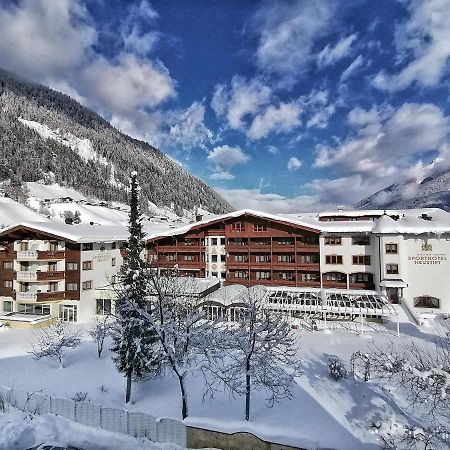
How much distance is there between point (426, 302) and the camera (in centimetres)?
3272

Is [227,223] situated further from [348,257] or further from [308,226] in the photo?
[348,257]

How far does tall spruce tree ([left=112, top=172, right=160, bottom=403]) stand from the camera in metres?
19.4

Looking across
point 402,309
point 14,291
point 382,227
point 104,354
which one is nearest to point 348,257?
point 382,227

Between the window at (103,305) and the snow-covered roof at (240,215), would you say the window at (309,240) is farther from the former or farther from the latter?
the window at (103,305)

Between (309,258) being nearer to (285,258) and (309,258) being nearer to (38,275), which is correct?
(285,258)

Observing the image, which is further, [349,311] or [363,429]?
[349,311]

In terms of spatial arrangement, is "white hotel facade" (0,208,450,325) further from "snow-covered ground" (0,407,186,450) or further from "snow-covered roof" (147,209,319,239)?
"snow-covered ground" (0,407,186,450)

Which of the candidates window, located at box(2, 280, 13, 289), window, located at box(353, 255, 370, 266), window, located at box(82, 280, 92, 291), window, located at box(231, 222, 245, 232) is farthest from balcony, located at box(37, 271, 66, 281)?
window, located at box(353, 255, 370, 266)

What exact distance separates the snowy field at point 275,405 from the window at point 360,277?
8.24 meters

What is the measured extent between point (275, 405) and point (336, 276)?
71.5 feet

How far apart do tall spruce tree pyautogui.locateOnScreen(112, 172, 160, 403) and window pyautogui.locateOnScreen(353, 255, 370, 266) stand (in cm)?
2403

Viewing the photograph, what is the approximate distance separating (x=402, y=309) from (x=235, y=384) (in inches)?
872

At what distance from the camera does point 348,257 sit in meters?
35.9

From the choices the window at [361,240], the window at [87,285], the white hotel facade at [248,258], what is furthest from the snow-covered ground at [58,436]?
the window at [361,240]
